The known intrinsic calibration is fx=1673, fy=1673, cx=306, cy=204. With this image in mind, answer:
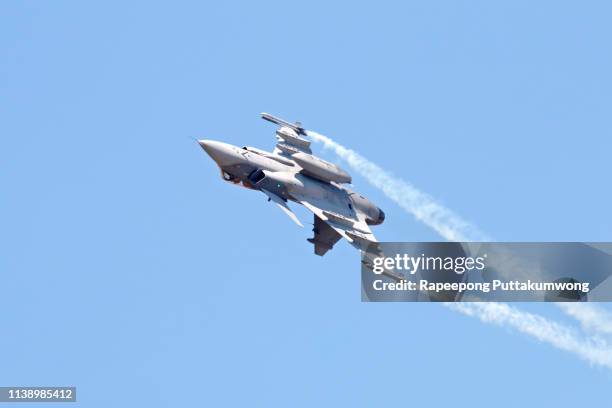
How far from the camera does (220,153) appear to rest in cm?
8838

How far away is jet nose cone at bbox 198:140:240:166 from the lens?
88375 millimetres

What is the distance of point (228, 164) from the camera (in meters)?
88.4

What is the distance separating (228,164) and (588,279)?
64.6 ft

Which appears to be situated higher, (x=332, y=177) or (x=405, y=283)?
(x=332, y=177)

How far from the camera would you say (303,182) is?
294ft

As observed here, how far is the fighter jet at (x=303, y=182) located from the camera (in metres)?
88.6

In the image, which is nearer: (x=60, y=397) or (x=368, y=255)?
(x=60, y=397)

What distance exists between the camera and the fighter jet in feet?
291

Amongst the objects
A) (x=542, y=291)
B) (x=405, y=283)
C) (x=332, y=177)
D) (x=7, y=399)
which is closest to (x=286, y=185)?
(x=332, y=177)

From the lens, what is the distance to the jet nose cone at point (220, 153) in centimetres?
8838

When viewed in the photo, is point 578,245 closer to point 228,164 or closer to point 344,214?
point 344,214

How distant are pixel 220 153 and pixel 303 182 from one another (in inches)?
190

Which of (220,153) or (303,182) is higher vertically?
(220,153)

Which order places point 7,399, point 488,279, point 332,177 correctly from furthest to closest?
point 332,177
point 488,279
point 7,399
